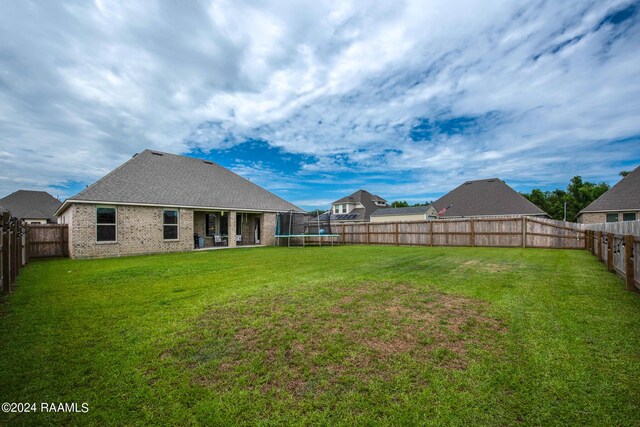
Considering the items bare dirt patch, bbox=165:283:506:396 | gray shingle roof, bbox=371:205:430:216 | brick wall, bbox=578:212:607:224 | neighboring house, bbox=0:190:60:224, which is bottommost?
bare dirt patch, bbox=165:283:506:396

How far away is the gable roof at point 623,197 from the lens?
22.6 metres

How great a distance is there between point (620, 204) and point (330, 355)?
3154 centimetres

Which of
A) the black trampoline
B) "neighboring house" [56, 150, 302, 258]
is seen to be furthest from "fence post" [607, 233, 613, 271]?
"neighboring house" [56, 150, 302, 258]

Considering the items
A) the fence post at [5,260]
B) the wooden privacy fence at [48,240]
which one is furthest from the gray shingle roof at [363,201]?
the fence post at [5,260]

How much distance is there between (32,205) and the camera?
3719 cm

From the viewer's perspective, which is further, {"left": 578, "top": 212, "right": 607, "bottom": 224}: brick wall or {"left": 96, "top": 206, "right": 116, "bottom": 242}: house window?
{"left": 578, "top": 212, "right": 607, "bottom": 224}: brick wall

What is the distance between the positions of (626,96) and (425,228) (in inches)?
533

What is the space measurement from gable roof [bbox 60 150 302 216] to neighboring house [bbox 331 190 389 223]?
19.8 meters

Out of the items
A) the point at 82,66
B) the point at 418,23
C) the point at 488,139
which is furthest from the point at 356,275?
the point at 488,139

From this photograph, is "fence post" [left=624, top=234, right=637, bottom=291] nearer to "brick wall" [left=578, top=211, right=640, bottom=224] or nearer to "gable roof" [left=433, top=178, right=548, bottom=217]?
"brick wall" [left=578, top=211, right=640, bottom=224]

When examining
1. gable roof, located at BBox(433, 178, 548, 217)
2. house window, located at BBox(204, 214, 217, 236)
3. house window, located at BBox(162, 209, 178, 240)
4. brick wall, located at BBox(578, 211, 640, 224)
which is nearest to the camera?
house window, located at BBox(162, 209, 178, 240)

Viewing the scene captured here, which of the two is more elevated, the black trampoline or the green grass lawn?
the black trampoline

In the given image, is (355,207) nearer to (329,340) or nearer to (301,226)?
(301,226)

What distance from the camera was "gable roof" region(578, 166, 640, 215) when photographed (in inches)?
889
